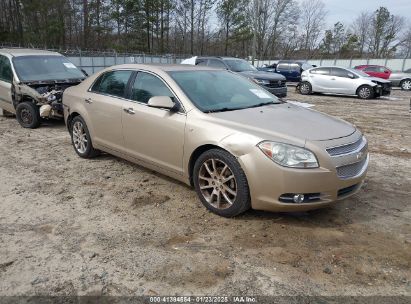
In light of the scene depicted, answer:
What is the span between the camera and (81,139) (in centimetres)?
596

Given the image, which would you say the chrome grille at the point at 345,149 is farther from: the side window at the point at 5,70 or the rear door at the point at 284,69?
the rear door at the point at 284,69

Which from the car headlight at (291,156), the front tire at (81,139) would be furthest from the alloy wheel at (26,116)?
the car headlight at (291,156)

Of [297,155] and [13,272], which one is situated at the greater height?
[297,155]

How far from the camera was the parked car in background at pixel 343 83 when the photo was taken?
16375mm

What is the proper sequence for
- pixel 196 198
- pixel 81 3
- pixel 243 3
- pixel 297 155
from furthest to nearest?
pixel 243 3
pixel 81 3
pixel 196 198
pixel 297 155

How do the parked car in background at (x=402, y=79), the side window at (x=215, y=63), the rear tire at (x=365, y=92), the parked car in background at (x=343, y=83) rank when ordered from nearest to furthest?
1. the side window at (x=215, y=63)
2. the rear tire at (x=365, y=92)
3. the parked car in background at (x=343, y=83)
4. the parked car in background at (x=402, y=79)

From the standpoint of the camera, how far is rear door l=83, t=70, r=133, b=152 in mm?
4996

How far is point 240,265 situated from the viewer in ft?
10.0

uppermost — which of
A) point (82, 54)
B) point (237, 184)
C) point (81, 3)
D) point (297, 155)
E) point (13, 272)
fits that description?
point (81, 3)

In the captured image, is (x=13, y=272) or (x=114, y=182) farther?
(x=114, y=182)

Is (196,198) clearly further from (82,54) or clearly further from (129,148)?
(82,54)

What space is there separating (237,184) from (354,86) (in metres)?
15.0

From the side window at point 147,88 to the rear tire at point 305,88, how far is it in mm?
14780

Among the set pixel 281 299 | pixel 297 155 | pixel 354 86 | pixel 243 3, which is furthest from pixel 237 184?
pixel 243 3
